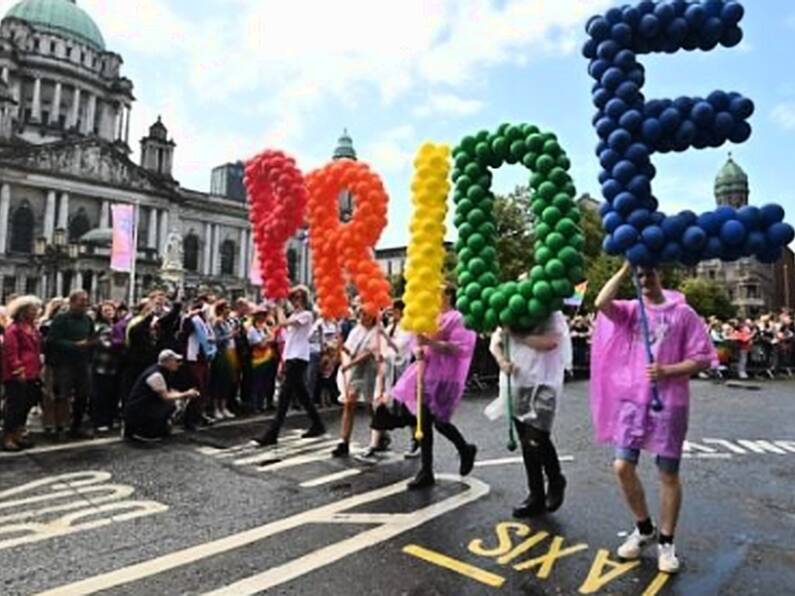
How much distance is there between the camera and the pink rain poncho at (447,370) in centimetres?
648

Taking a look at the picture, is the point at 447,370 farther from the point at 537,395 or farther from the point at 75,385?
the point at 75,385

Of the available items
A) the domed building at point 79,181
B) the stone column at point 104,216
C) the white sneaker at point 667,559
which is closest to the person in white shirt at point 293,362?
the white sneaker at point 667,559

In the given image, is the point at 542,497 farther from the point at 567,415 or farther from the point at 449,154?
the point at 567,415

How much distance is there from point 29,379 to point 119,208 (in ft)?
72.3

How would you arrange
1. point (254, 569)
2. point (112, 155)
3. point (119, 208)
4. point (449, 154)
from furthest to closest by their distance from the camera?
1. point (112, 155)
2. point (119, 208)
3. point (449, 154)
4. point (254, 569)

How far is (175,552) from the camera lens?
15.0ft

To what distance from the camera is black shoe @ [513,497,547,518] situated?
5332 mm

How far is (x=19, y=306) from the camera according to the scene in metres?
8.61

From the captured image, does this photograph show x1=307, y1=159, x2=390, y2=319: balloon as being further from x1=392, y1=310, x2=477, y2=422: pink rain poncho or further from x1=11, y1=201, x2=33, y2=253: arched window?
x1=11, y1=201, x2=33, y2=253: arched window

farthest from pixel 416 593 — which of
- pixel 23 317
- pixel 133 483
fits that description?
pixel 23 317

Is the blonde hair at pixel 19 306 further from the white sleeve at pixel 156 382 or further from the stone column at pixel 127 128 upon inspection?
the stone column at pixel 127 128

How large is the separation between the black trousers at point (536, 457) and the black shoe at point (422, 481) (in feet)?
3.78

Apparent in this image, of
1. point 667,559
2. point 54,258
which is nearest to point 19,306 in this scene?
point 667,559

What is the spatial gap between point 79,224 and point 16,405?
2544 inches
